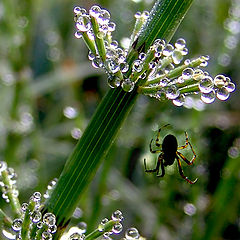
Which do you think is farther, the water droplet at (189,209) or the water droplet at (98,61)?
the water droplet at (189,209)

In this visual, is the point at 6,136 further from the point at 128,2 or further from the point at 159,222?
the point at 128,2

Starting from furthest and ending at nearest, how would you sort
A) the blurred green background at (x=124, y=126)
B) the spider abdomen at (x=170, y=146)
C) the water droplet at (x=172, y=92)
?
the blurred green background at (x=124, y=126) < the spider abdomen at (x=170, y=146) < the water droplet at (x=172, y=92)

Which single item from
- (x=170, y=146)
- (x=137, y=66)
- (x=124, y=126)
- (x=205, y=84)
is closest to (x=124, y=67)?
(x=137, y=66)

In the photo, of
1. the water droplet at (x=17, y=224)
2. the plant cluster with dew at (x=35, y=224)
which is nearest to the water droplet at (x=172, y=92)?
the plant cluster with dew at (x=35, y=224)

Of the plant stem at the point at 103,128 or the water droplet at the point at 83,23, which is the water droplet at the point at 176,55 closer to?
the plant stem at the point at 103,128

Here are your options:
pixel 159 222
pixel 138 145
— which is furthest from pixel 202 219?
pixel 138 145

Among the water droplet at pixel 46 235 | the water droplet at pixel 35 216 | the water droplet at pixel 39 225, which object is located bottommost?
the water droplet at pixel 46 235

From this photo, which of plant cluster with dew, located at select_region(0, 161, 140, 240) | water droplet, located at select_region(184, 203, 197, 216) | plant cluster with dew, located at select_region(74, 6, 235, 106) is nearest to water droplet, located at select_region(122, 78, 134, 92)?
plant cluster with dew, located at select_region(74, 6, 235, 106)

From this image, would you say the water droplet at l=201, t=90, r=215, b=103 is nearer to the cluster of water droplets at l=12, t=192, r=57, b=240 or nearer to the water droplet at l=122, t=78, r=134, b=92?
the water droplet at l=122, t=78, r=134, b=92

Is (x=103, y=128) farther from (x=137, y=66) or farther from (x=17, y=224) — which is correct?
(x=17, y=224)
